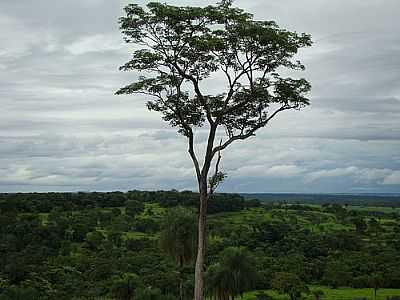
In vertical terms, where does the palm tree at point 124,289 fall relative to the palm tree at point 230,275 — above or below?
below

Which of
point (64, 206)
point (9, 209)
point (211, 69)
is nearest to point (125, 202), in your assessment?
point (64, 206)

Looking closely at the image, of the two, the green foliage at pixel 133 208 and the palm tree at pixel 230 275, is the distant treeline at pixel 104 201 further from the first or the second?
the palm tree at pixel 230 275

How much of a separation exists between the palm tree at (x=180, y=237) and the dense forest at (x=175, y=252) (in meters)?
0.07

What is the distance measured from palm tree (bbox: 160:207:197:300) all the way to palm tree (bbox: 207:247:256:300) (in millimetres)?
7014

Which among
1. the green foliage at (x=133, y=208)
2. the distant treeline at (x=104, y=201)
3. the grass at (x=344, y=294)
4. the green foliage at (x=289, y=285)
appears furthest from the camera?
the green foliage at (x=133, y=208)

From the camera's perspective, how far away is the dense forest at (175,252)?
152ft

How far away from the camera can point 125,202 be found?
400 ft

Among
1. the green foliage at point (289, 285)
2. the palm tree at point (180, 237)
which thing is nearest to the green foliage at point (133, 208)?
the green foliage at point (289, 285)

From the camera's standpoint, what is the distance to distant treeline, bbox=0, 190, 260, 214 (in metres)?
102

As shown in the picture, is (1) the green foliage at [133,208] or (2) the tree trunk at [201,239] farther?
(1) the green foliage at [133,208]

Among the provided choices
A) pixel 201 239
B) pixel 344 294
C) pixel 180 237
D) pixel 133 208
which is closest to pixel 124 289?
pixel 180 237

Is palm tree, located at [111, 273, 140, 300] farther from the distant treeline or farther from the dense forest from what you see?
the distant treeline

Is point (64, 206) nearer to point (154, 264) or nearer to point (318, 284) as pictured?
point (154, 264)

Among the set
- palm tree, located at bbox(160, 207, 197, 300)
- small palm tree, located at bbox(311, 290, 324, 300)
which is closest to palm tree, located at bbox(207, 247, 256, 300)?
palm tree, located at bbox(160, 207, 197, 300)
